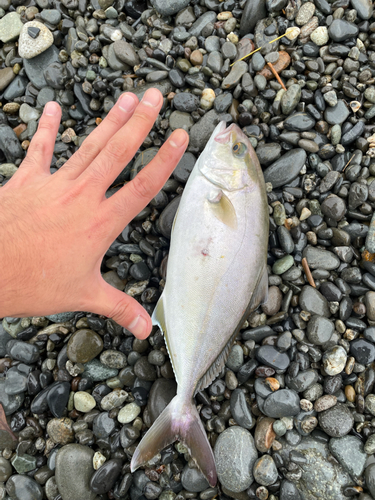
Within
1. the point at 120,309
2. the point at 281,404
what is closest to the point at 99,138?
the point at 120,309

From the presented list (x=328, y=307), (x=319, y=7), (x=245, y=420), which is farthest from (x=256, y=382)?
(x=319, y=7)

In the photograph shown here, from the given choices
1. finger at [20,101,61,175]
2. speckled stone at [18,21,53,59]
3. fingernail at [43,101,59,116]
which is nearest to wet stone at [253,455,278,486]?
finger at [20,101,61,175]

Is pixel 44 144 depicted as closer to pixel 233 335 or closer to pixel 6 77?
pixel 6 77

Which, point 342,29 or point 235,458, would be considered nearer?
point 235,458

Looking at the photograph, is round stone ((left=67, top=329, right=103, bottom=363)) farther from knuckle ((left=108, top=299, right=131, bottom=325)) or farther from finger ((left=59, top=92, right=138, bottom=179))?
finger ((left=59, top=92, right=138, bottom=179))

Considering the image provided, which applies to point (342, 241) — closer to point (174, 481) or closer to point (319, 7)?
point (319, 7)

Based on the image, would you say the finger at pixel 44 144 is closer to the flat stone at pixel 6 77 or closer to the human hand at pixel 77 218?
the human hand at pixel 77 218

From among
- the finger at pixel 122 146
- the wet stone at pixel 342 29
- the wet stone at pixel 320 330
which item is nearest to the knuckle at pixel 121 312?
the finger at pixel 122 146
